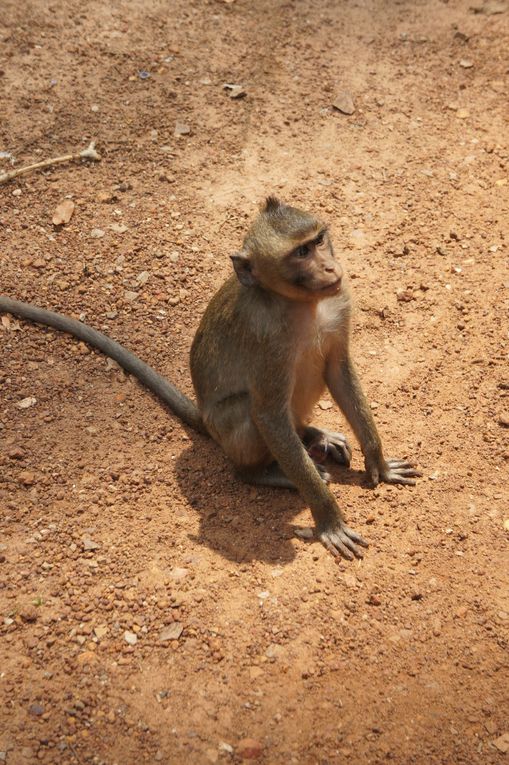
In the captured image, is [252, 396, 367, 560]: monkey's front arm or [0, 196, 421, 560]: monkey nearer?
[0, 196, 421, 560]: monkey

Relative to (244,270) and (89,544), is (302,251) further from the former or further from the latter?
(89,544)

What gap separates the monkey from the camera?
4.89m

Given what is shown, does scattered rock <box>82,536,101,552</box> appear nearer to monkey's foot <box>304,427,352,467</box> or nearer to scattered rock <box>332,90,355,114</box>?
monkey's foot <box>304,427,352,467</box>

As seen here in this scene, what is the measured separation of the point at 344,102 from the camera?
8.56 metres

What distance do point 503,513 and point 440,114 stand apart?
4.56 meters

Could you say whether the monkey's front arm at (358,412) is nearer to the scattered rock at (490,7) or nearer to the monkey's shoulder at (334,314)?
the monkey's shoulder at (334,314)

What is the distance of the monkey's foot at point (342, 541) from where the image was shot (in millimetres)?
5266

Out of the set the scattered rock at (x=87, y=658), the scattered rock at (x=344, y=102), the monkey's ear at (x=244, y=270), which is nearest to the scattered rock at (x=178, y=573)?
the scattered rock at (x=87, y=658)

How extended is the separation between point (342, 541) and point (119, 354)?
7.38ft

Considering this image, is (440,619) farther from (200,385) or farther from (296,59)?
(296,59)

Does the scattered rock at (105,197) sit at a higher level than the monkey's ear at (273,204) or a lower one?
lower

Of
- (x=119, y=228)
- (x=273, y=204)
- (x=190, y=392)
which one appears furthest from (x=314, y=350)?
(x=119, y=228)

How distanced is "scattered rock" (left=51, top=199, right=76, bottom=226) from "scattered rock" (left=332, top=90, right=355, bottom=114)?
2.76m

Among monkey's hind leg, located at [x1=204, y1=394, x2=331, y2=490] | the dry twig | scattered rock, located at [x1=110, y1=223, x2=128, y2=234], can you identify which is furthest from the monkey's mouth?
the dry twig
